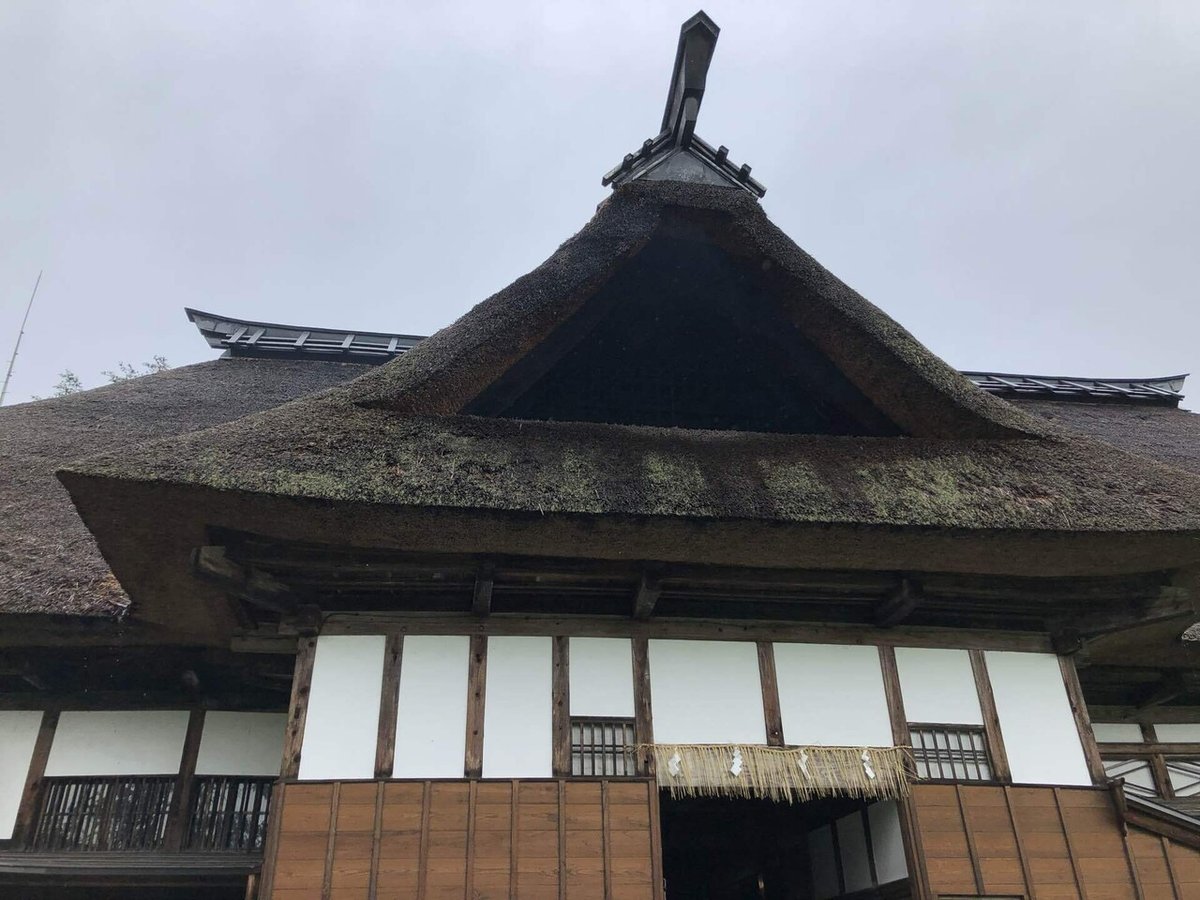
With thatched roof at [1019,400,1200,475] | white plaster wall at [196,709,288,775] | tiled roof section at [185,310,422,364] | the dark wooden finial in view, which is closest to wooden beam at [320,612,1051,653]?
white plaster wall at [196,709,288,775]

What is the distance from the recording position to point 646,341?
23.9 feet

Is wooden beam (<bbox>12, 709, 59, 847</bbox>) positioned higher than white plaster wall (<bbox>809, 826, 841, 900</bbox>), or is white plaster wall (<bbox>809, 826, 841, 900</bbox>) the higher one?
wooden beam (<bbox>12, 709, 59, 847</bbox>)

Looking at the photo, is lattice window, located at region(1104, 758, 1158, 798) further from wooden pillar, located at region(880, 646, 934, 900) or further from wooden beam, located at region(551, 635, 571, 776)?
wooden beam, located at region(551, 635, 571, 776)

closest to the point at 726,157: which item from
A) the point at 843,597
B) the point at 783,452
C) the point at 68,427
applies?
the point at 783,452

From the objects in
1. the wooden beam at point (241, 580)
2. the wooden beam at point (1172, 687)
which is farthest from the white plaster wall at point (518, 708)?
the wooden beam at point (1172, 687)

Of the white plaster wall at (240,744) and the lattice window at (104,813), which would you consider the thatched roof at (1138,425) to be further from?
the lattice window at (104,813)

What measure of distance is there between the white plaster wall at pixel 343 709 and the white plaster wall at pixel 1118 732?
671 centimetres

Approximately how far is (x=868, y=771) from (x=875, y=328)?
322 centimetres

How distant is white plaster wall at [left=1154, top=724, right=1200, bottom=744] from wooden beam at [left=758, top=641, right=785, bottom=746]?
467 centimetres

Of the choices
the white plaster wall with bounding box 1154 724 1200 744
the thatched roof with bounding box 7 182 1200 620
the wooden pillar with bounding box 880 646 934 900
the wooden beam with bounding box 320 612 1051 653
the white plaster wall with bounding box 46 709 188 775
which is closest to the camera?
the thatched roof with bounding box 7 182 1200 620

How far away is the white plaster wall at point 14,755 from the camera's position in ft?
19.6

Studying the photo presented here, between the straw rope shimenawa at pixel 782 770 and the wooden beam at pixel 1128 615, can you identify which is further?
the wooden beam at pixel 1128 615

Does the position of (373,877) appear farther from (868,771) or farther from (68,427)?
(68,427)

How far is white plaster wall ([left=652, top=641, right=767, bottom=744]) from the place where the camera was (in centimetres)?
547
